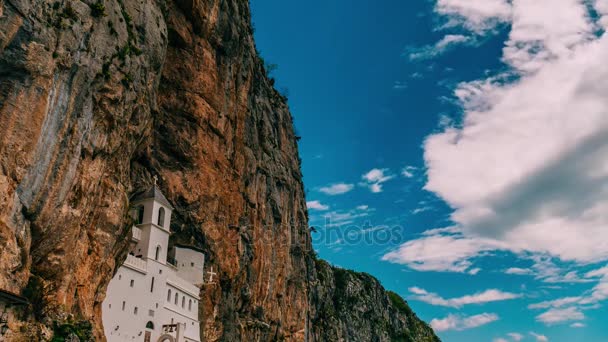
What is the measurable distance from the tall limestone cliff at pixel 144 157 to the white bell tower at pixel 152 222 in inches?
76.5

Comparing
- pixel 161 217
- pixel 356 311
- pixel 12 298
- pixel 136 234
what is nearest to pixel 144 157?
pixel 161 217

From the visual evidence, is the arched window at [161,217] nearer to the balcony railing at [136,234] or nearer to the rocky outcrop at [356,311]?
the balcony railing at [136,234]

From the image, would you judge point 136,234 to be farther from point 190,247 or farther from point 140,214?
point 190,247

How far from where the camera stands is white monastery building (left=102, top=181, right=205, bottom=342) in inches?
1455

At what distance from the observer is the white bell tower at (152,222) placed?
139 feet

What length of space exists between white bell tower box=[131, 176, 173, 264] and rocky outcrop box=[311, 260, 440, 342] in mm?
44719

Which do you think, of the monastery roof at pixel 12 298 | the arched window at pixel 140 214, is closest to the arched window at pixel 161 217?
the arched window at pixel 140 214

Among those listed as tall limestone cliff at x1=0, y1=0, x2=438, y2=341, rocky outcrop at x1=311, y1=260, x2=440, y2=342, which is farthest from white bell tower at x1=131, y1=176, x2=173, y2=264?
rocky outcrop at x1=311, y1=260, x2=440, y2=342

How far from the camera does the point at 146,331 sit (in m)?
39.1

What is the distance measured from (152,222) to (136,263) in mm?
4590

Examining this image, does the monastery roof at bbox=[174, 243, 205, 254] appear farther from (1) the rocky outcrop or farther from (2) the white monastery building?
(1) the rocky outcrop

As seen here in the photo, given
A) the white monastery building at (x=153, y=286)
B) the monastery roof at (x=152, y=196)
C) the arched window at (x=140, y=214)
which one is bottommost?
the white monastery building at (x=153, y=286)

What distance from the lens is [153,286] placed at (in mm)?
41156

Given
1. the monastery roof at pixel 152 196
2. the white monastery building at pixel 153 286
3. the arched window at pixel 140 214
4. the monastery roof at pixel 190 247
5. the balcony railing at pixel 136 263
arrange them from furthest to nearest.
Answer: the monastery roof at pixel 190 247 < the monastery roof at pixel 152 196 < the arched window at pixel 140 214 < the balcony railing at pixel 136 263 < the white monastery building at pixel 153 286
